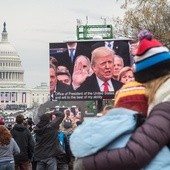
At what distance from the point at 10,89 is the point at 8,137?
566 ft

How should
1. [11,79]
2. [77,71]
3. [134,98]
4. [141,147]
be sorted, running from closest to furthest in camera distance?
[141,147], [134,98], [77,71], [11,79]

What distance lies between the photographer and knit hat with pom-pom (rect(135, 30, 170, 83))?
382cm

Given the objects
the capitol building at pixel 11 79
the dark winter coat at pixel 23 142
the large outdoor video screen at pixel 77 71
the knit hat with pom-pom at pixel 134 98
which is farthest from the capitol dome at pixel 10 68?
the knit hat with pom-pom at pixel 134 98

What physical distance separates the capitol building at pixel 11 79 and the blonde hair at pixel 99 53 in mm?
154592

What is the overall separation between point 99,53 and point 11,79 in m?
167

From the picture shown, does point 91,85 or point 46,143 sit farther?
point 91,85

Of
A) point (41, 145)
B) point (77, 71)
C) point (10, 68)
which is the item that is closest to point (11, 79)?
point (10, 68)

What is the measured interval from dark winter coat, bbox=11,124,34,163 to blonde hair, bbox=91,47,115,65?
10.3ft

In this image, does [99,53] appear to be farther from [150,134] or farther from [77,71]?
[150,134]

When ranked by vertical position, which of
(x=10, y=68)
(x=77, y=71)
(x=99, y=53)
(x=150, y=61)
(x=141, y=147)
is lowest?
(x=141, y=147)

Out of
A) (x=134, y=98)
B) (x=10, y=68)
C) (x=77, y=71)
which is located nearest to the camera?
(x=134, y=98)

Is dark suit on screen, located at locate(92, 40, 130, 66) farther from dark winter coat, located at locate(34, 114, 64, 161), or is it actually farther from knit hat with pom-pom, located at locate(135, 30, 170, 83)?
knit hat with pom-pom, located at locate(135, 30, 170, 83)

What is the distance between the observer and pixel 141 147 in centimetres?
350

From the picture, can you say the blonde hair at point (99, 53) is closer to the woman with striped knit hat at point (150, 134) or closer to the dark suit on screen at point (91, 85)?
the dark suit on screen at point (91, 85)
